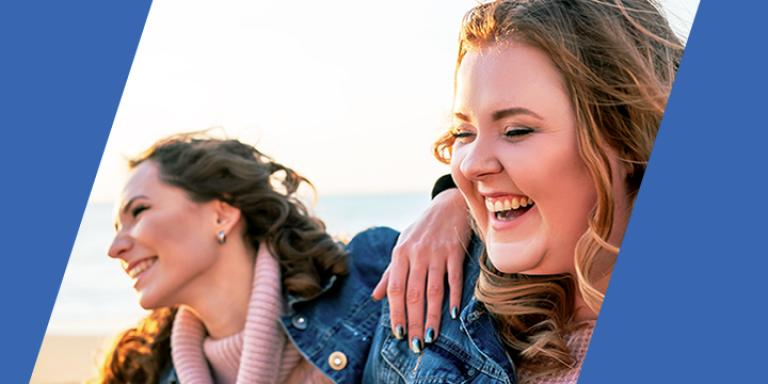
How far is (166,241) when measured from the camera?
1.47 m

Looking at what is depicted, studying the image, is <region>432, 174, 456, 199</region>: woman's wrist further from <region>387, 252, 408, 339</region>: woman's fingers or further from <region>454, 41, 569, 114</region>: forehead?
<region>454, 41, 569, 114</region>: forehead

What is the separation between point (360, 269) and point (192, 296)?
0.24 m

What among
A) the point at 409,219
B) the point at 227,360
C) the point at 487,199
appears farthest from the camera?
the point at 227,360

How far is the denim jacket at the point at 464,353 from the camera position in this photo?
1165 millimetres

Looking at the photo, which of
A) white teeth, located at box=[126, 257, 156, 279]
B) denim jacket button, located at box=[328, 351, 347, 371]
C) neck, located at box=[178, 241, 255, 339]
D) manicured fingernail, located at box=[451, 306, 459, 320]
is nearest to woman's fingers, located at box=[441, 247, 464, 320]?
manicured fingernail, located at box=[451, 306, 459, 320]

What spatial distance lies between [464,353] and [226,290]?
0.43m

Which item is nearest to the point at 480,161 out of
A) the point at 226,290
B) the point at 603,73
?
the point at 603,73

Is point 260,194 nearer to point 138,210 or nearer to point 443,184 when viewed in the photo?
point 138,210

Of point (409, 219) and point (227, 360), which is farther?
point (227, 360)

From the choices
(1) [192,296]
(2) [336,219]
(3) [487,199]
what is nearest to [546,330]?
(3) [487,199]

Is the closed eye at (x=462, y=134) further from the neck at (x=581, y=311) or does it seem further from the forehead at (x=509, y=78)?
the neck at (x=581, y=311)

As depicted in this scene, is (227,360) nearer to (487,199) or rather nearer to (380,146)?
(380,146)

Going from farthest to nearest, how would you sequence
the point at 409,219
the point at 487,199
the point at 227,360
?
the point at 227,360
the point at 409,219
the point at 487,199

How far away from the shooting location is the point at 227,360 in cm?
149
